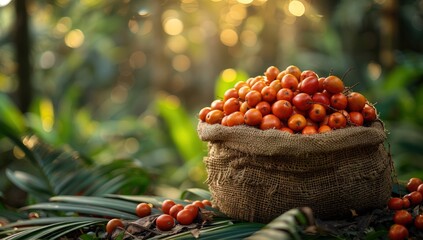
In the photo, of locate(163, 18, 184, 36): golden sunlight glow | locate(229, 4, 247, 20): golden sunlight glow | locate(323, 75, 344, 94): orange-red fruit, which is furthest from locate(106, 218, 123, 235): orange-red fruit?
locate(163, 18, 184, 36): golden sunlight glow

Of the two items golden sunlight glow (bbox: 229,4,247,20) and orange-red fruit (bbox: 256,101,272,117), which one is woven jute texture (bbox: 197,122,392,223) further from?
golden sunlight glow (bbox: 229,4,247,20)

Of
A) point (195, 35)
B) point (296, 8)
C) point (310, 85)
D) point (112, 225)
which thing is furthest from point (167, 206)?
point (195, 35)

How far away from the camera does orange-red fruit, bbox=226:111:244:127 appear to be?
75.1 inches

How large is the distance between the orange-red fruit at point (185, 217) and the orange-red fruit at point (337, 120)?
587 mm

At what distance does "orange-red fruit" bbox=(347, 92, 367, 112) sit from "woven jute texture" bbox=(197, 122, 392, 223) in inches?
3.7

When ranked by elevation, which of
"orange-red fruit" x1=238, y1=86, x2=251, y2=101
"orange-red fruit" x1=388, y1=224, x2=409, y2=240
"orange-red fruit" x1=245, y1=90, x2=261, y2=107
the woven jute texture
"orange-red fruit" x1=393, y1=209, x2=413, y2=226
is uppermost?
"orange-red fruit" x1=238, y1=86, x2=251, y2=101

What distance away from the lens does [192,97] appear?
10.5 meters

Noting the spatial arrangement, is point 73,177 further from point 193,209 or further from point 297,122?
→ point 297,122

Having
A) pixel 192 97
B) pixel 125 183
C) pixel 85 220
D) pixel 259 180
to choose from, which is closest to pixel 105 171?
pixel 125 183

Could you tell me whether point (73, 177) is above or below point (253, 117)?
below

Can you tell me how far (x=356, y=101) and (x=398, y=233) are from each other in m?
0.48

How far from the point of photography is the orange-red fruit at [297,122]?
6.02 ft

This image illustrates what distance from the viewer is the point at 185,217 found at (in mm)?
1894

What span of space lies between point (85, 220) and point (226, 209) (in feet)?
1.75
